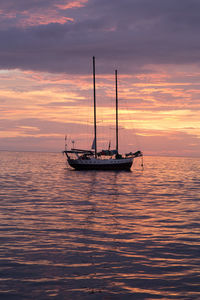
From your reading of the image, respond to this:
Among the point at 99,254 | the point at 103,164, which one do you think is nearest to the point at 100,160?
the point at 103,164

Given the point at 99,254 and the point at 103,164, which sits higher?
the point at 103,164

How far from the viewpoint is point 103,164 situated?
7238 centimetres

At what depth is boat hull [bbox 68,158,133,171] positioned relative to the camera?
238ft

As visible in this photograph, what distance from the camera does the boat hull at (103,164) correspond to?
7250 centimetres

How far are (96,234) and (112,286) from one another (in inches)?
254

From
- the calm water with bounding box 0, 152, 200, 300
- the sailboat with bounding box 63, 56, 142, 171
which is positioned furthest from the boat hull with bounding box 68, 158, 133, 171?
the calm water with bounding box 0, 152, 200, 300

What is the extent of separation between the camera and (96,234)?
52.9ft

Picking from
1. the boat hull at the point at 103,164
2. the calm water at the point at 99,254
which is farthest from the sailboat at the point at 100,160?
the calm water at the point at 99,254

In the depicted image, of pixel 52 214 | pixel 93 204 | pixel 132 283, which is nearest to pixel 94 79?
pixel 93 204

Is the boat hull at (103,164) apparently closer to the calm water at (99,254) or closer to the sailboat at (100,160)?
the sailboat at (100,160)

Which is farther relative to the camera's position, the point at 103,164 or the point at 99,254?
the point at 103,164

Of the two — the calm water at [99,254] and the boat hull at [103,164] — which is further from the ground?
the boat hull at [103,164]

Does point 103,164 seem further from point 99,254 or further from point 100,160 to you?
point 99,254

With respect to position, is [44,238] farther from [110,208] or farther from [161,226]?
[110,208]
